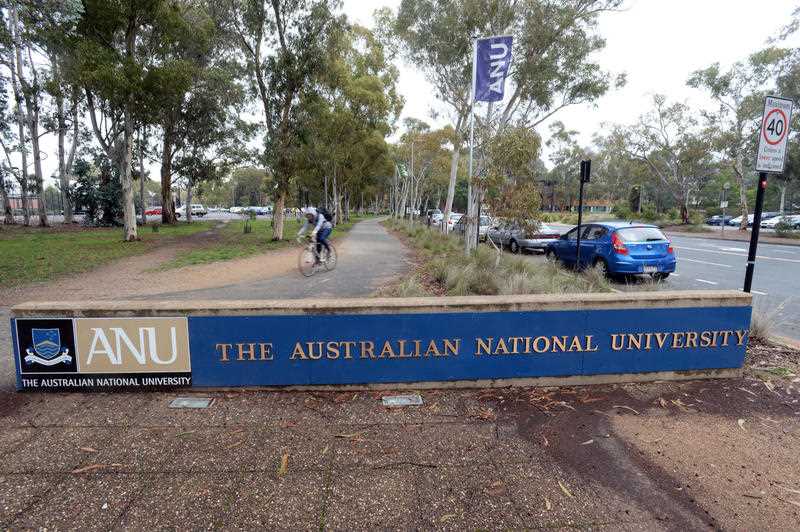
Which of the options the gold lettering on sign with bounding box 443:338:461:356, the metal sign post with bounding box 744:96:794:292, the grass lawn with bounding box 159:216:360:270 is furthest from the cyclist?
the metal sign post with bounding box 744:96:794:292

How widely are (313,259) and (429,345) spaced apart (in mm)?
7462

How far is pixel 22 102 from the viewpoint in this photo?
86.8 ft

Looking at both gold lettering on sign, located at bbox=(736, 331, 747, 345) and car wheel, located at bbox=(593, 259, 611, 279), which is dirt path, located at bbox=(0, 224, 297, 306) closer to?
car wheel, located at bbox=(593, 259, 611, 279)

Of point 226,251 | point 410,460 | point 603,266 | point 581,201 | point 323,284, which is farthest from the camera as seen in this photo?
point 226,251

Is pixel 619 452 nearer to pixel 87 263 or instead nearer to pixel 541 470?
pixel 541 470

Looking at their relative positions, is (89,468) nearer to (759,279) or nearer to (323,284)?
(323,284)

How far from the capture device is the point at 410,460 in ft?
10.3

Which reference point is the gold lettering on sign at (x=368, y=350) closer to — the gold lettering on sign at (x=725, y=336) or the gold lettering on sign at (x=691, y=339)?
the gold lettering on sign at (x=691, y=339)

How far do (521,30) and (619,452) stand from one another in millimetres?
17445

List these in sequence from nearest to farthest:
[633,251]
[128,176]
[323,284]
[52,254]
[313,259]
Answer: [323,284], [633,251], [313,259], [52,254], [128,176]

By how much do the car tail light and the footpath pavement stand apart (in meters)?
6.15

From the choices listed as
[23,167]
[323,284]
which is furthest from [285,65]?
[23,167]

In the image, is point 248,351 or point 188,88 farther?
point 188,88

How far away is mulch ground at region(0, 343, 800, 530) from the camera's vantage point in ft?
8.57
